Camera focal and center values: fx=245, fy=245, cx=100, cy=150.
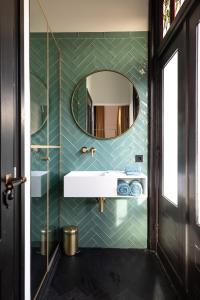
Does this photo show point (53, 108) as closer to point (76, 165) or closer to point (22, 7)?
point (76, 165)

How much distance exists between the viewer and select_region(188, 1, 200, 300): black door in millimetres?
1619

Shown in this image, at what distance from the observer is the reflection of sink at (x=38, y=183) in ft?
5.71

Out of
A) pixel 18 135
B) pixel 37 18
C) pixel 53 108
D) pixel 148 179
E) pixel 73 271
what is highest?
pixel 37 18

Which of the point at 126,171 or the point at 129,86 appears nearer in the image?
the point at 126,171

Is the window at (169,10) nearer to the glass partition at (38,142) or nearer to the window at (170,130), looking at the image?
the window at (170,130)

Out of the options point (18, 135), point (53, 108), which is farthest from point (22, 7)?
point (53, 108)

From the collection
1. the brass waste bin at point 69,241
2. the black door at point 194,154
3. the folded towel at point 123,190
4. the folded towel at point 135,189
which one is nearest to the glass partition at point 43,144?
the brass waste bin at point 69,241

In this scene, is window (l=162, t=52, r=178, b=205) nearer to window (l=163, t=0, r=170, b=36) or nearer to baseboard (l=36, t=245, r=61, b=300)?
window (l=163, t=0, r=170, b=36)

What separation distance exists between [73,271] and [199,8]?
2406mm

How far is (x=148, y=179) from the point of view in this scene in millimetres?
2834

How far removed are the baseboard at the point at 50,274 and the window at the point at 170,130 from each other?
128cm

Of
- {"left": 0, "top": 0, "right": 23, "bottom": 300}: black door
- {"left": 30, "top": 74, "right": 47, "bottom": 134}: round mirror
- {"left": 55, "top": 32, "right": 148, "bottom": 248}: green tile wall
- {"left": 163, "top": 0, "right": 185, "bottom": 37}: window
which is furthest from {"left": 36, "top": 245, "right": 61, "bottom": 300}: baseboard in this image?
{"left": 163, "top": 0, "right": 185, "bottom": 37}: window

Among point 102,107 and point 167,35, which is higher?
point 167,35

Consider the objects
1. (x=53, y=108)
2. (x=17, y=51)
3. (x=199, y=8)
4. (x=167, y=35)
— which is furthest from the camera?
(x=53, y=108)
